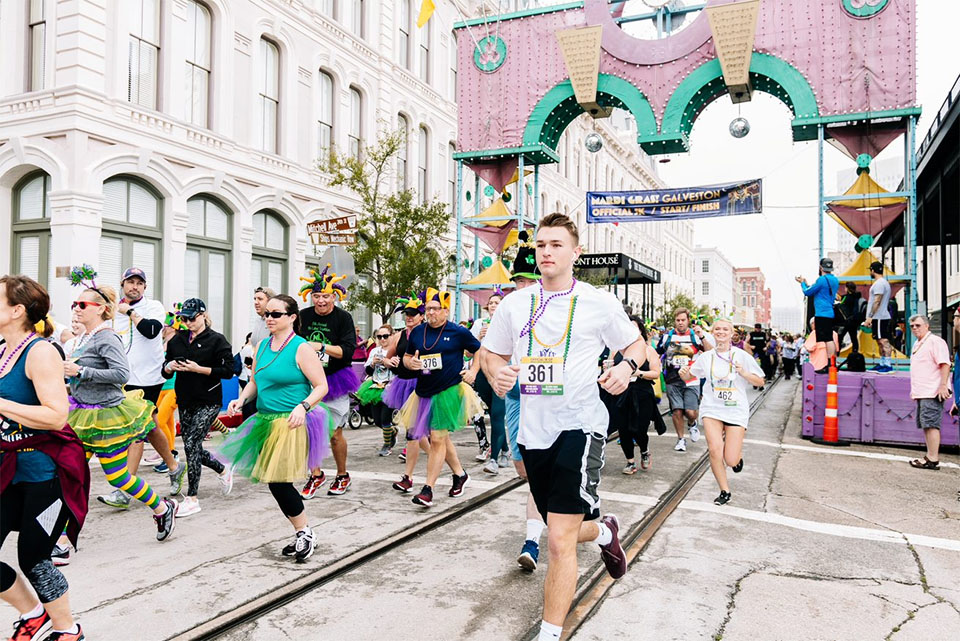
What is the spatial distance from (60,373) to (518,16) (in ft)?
49.5

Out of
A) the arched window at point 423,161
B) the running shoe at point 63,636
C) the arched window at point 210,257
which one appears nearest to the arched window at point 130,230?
the arched window at point 210,257

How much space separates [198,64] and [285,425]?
13.7 m

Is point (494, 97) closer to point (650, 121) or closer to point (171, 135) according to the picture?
point (650, 121)

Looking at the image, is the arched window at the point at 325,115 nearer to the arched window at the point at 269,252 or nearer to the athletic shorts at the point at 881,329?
the arched window at the point at 269,252

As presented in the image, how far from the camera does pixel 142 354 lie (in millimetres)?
7078

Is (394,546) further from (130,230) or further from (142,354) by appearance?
(130,230)

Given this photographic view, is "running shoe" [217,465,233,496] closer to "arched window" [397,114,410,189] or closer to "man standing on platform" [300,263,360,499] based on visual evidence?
"man standing on platform" [300,263,360,499]

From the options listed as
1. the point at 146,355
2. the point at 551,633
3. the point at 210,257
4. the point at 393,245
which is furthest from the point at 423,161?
the point at 551,633

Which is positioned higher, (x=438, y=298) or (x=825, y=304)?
(x=825, y=304)

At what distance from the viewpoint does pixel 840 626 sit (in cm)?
372

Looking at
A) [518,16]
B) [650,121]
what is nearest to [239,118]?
[518,16]

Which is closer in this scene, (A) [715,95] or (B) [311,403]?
(B) [311,403]

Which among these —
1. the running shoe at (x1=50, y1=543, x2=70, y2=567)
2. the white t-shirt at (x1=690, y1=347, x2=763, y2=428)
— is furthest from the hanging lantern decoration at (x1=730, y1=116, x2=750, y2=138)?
the running shoe at (x1=50, y1=543, x2=70, y2=567)

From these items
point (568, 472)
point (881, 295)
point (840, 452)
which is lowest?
point (840, 452)
